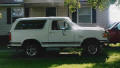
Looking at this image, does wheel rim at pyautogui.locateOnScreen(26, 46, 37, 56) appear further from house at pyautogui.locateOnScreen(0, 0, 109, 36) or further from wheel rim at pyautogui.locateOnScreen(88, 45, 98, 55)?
house at pyautogui.locateOnScreen(0, 0, 109, 36)

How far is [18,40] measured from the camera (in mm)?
13367

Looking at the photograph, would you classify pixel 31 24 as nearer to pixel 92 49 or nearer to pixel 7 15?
pixel 92 49

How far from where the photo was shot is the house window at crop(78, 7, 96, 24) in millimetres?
22125

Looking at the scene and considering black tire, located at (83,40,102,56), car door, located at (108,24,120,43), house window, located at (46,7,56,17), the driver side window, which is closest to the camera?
black tire, located at (83,40,102,56)

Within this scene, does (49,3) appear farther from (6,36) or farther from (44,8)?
(6,36)

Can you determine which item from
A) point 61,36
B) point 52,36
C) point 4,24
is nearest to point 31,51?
point 52,36

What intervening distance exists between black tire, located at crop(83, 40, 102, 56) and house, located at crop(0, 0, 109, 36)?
28.8 ft

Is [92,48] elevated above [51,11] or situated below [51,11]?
below

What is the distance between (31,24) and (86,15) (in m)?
9.51

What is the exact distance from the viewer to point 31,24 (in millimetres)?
13578

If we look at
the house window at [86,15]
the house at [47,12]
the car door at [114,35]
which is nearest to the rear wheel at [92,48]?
the car door at [114,35]

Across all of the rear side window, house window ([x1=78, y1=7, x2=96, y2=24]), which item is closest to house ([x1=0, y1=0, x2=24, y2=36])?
house window ([x1=78, y1=7, x2=96, y2=24])

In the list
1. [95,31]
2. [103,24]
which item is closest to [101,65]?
[95,31]

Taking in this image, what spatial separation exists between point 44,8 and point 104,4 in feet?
24.2
